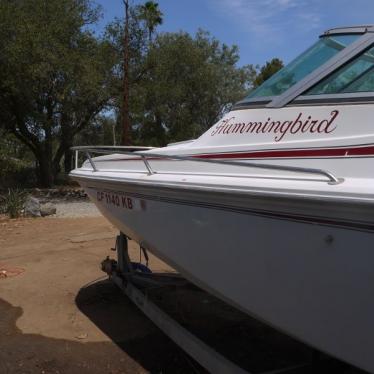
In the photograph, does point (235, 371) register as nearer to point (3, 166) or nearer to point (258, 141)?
point (258, 141)

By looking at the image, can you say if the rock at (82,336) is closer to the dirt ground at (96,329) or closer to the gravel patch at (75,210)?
the dirt ground at (96,329)

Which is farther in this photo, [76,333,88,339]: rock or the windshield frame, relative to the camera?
[76,333,88,339]: rock

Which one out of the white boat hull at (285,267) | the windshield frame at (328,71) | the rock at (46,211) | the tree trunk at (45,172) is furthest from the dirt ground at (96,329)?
the tree trunk at (45,172)

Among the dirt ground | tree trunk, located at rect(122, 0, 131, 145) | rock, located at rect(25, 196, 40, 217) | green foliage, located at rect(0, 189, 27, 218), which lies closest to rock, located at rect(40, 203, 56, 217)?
rock, located at rect(25, 196, 40, 217)

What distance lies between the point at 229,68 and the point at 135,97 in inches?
450

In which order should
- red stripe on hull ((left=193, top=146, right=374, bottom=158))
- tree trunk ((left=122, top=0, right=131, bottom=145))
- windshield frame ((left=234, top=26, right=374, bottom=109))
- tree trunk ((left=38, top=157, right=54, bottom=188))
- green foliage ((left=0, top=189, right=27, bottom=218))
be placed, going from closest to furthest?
red stripe on hull ((left=193, top=146, right=374, bottom=158)), windshield frame ((left=234, top=26, right=374, bottom=109)), green foliage ((left=0, top=189, right=27, bottom=218)), tree trunk ((left=122, top=0, right=131, bottom=145)), tree trunk ((left=38, top=157, right=54, bottom=188))

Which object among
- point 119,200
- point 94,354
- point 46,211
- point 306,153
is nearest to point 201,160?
point 306,153

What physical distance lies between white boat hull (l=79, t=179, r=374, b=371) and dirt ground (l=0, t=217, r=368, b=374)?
82 cm

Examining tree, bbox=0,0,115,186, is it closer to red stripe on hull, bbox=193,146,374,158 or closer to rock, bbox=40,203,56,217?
rock, bbox=40,203,56,217

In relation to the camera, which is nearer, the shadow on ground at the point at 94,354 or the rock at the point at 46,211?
the shadow on ground at the point at 94,354

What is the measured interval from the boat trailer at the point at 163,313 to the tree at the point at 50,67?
1145 cm

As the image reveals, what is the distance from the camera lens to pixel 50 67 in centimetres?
1577

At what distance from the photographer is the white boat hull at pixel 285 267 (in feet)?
7.81

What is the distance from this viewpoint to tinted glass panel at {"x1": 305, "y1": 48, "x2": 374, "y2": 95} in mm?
3102
